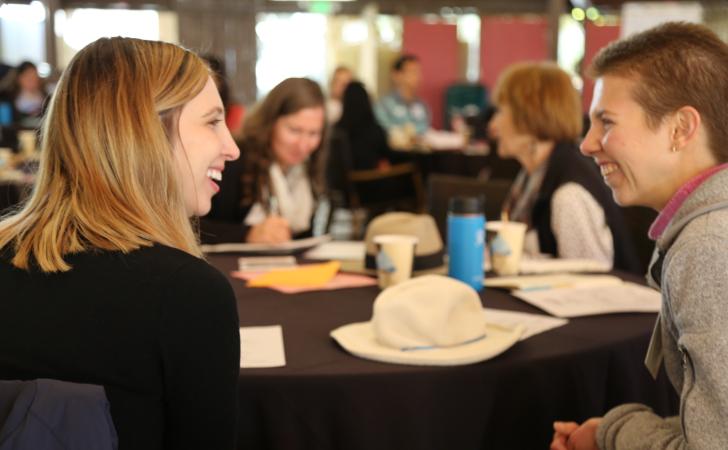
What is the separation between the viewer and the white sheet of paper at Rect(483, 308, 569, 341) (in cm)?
183

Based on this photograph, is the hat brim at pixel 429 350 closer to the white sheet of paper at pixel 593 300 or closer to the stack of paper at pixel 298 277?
the white sheet of paper at pixel 593 300

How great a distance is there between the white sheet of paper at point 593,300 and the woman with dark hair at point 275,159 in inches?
52.0

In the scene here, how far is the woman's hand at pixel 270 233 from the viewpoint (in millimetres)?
2832

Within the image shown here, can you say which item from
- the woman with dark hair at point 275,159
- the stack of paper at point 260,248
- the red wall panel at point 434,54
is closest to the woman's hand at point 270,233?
the stack of paper at point 260,248

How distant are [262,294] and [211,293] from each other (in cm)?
102

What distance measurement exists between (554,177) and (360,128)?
4.51 m

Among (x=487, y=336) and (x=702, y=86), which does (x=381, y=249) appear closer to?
(x=487, y=336)

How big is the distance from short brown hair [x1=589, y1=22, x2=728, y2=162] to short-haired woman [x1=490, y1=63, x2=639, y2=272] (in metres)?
1.21

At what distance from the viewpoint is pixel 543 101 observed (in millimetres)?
3096

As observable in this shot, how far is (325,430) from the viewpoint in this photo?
1.54 meters

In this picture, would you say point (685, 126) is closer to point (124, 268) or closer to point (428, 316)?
point (428, 316)

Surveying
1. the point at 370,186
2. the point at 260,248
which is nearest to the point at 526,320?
the point at 260,248

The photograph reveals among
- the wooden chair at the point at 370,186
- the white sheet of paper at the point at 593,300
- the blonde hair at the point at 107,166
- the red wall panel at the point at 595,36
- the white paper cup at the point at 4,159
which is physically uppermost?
the red wall panel at the point at 595,36

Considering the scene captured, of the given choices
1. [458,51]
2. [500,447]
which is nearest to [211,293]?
[500,447]
